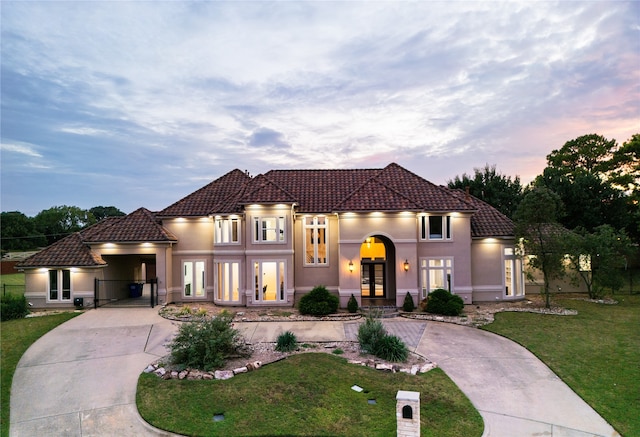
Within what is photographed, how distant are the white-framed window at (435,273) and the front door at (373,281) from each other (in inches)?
110

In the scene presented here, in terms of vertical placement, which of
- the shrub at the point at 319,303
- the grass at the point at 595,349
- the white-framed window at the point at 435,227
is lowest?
the grass at the point at 595,349

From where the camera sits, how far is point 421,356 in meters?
11.7

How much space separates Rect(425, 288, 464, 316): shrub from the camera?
17562 millimetres

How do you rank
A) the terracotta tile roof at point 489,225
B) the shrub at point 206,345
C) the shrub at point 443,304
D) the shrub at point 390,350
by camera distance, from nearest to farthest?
the shrub at point 206,345 → the shrub at point 390,350 → the shrub at point 443,304 → the terracotta tile roof at point 489,225

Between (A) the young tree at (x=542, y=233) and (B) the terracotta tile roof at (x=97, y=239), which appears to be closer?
(A) the young tree at (x=542, y=233)

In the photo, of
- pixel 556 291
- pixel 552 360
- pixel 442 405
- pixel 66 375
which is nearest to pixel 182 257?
pixel 66 375

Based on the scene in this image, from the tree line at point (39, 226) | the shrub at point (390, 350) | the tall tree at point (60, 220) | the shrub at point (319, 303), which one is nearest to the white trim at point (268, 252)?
the shrub at point (319, 303)

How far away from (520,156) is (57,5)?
1332 inches

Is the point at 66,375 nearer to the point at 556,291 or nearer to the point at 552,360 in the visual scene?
the point at 552,360

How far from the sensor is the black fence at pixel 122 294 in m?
20.2

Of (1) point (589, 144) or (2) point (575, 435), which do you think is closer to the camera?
(2) point (575, 435)

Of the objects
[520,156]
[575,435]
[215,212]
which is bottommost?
[575,435]

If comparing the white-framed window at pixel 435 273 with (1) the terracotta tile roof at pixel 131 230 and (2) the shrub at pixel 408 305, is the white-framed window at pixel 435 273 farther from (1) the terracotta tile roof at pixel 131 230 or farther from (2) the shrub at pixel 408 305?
(1) the terracotta tile roof at pixel 131 230

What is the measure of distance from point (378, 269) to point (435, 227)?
4.42 meters
